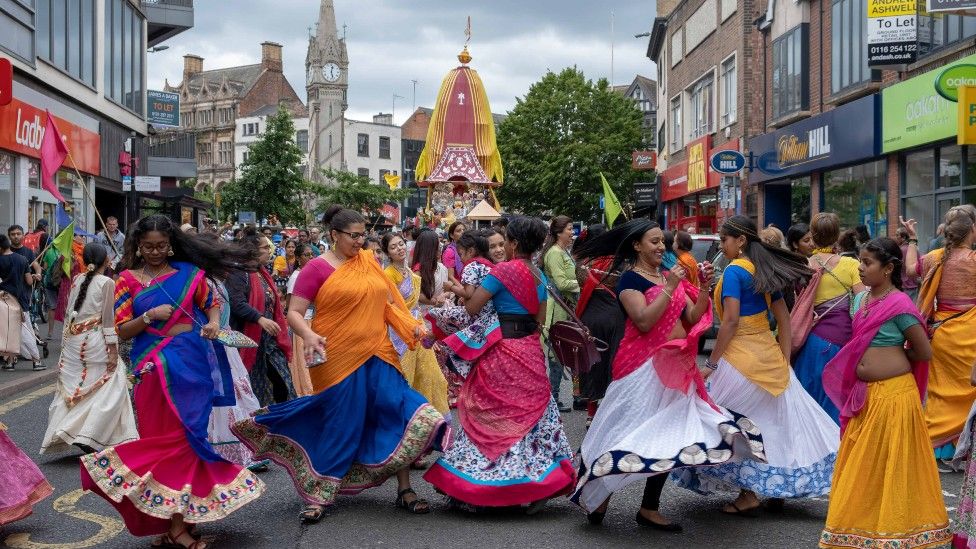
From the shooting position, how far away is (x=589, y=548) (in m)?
5.69

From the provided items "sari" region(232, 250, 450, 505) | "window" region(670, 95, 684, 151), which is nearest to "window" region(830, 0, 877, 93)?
"window" region(670, 95, 684, 151)

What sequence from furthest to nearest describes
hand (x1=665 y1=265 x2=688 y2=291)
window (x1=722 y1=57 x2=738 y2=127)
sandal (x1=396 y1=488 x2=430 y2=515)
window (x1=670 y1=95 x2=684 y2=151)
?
1. window (x1=670 y1=95 x2=684 y2=151)
2. window (x1=722 y1=57 x2=738 y2=127)
3. sandal (x1=396 y1=488 x2=430 y2=515)
4. hand (x1=665 y1=265 x2=688 y2=291)

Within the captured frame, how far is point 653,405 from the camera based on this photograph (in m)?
5.88

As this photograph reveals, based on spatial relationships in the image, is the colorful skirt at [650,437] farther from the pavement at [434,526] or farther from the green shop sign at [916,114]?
the green shop sign at [916,114]

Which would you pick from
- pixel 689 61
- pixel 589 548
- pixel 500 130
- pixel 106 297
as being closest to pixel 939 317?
pixel 589 548

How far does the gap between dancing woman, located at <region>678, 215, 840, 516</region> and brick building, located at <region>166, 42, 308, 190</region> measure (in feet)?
330

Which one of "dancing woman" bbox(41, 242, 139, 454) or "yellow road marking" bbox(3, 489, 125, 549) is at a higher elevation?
"dancing woman" bbox(41, 242, 139, 454)

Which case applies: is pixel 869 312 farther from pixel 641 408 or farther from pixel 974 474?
pixel 641 408

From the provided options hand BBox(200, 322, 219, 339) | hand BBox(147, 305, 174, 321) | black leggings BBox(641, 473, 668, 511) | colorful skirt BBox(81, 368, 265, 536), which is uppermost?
hand BBox(147, 305, 174, 321)

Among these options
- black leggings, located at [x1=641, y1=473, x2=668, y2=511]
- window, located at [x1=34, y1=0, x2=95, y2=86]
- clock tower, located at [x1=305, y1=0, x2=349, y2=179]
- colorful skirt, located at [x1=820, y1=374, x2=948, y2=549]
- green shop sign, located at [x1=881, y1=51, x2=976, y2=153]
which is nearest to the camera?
colorful skirt, located at [x1=820, y1=374, x2=948, y2=549]

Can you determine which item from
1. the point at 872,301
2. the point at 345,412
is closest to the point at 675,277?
the point at 872,301

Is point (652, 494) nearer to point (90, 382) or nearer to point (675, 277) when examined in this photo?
point (675, 277)

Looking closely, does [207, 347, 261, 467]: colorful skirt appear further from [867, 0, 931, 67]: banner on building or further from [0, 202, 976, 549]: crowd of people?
[867, 0, 931, 67]: banner on building

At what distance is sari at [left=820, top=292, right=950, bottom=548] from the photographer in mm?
5090
